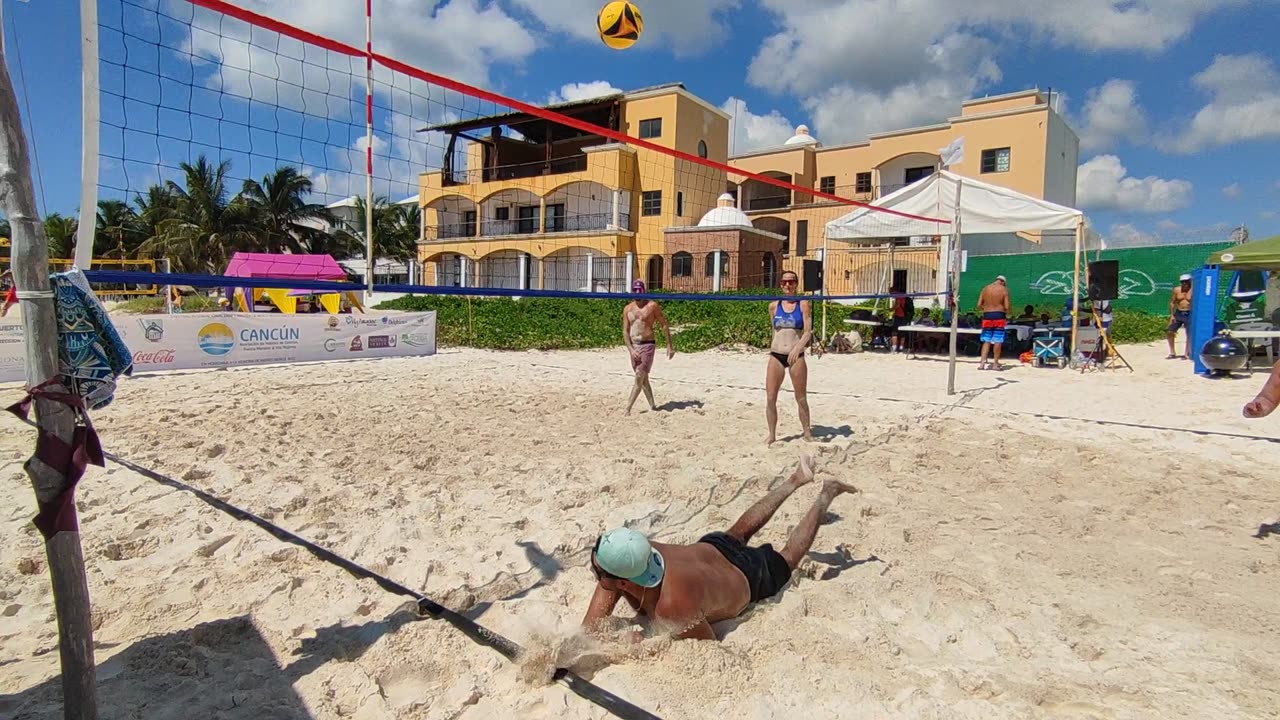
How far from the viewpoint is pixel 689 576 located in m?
2.21

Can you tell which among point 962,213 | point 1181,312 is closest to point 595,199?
point 962,213

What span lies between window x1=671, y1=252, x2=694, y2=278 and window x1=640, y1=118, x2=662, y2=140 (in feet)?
16.4

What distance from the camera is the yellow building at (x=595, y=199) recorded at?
877 inches

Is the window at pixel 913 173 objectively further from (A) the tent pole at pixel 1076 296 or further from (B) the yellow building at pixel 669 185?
(A) the tent pole at pixel 1076 296

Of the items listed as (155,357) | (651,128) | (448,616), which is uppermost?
(651,128)

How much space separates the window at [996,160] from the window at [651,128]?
35.1ft

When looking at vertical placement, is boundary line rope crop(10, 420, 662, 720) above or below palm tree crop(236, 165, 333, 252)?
below

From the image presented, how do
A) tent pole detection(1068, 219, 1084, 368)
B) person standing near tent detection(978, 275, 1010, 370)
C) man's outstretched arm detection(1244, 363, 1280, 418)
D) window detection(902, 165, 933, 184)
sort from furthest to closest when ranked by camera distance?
window detection(902, 165, 933, 184) < person standing near tent detection(978, 275, 1010, 370) < tent pole detection(1068, 219, 1084, 368) < man's outstretched arm detection(1244, 363, 1280, 418)

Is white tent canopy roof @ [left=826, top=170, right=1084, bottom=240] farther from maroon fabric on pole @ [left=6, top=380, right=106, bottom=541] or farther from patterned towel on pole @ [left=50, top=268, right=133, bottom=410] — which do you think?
maroon fabric on pole @ [left=6, top=380, right=106, bottom=541]

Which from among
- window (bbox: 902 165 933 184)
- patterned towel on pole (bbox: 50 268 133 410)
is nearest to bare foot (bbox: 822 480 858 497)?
patterned towel on pole (bbox: 50 268 133 410)

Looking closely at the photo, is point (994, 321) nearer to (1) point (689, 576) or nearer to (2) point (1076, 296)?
(2) point (1076, 296)

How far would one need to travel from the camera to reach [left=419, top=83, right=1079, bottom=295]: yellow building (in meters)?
21.4

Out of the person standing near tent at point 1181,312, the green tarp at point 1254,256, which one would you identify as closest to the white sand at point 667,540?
the green tarp at point 1254,256

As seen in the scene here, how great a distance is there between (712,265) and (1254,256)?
14.4 m
